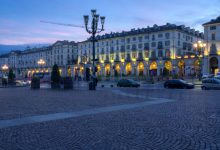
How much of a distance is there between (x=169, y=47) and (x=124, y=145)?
83.8 meters

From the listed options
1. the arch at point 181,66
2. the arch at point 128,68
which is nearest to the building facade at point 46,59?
the arch at point 128,68

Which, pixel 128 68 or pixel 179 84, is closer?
pixel 179 84

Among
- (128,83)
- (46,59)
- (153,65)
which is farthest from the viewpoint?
(46,59)

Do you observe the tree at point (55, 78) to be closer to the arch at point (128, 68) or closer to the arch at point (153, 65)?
the arch at point (153, 65)

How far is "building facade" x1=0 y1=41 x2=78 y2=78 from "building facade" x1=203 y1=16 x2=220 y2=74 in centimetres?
5957

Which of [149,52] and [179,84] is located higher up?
[149,52]

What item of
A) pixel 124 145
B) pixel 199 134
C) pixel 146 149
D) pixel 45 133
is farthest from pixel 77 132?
pixel 199 134

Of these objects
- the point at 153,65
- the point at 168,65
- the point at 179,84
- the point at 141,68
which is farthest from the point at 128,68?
the point at 179,84

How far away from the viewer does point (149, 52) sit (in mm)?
94688

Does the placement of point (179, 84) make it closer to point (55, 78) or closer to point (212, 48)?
point (55, 78)

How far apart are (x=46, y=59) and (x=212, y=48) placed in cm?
8288

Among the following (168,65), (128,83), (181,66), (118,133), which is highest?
(168,65)

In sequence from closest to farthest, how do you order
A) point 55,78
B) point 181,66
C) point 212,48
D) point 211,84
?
point 211,84 → point 55,78 → point 212,48 → point 181,66

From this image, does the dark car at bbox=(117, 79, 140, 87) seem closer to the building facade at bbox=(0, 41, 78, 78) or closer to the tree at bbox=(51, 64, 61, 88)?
the tree at bbox=(51, 64, 61, 88)
